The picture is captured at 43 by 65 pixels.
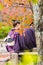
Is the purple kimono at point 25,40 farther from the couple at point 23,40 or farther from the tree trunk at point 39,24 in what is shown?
the tree trunk at point 39,24

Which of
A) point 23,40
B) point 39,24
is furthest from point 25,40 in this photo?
point 39,24

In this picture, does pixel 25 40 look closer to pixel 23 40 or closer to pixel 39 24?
pixel 23 40

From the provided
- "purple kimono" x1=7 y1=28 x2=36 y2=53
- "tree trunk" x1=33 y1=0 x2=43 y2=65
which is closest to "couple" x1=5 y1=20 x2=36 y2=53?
"purple kimono" x1=7 y1=28 x2=36 y2=53

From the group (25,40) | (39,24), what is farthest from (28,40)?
(39,24)

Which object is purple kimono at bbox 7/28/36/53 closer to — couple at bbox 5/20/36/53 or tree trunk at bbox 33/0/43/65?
couple at bbox 5/20/36/53

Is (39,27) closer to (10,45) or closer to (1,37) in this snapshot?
(10,45)

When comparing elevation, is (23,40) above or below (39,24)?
below

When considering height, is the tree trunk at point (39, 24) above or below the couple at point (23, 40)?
above

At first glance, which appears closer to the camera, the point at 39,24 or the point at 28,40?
the point at 39,24

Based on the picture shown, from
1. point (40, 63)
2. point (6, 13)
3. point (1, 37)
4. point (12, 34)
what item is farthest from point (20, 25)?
point (1, 37)

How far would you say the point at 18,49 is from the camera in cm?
397

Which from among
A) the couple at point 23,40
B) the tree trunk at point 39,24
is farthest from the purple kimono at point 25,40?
the tree trunk at point 39,24

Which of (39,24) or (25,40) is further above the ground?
(39,24)

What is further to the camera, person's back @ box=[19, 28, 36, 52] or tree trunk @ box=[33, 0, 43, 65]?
person's back @ box=[19, 28, 36, 52]
